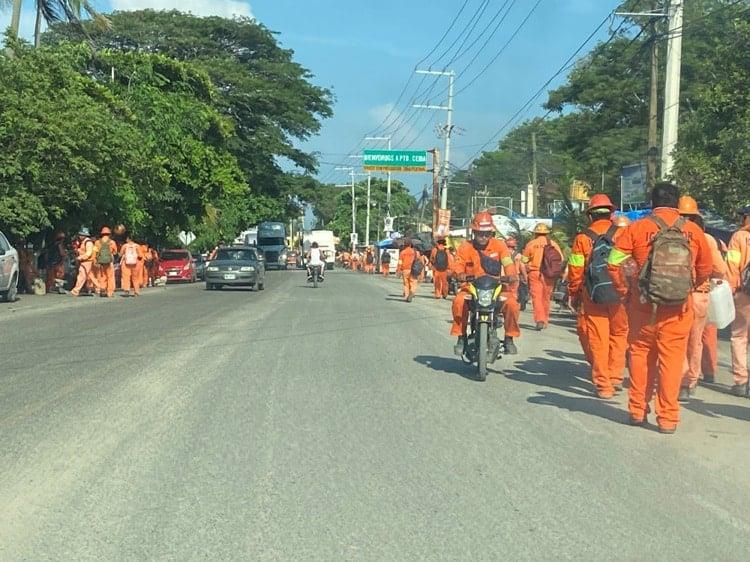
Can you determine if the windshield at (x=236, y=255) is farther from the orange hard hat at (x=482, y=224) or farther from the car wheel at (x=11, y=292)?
the orange hard hat at (x=482, y=224)

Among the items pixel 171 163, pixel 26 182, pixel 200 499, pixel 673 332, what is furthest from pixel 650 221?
pixel 171 163

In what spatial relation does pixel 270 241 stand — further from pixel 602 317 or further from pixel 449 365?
pixel 602 317

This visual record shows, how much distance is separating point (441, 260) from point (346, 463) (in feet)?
72.2

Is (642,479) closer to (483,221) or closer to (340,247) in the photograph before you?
(483,221)

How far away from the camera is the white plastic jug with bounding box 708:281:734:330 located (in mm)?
9812

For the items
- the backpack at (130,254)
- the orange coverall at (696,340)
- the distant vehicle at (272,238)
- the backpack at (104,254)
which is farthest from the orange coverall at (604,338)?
the distant vehicle at (272,238)

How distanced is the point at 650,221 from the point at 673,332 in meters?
1.00

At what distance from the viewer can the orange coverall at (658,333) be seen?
307 inches

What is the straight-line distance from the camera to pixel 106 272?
26.2m

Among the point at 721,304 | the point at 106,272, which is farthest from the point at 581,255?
the point at 106,272

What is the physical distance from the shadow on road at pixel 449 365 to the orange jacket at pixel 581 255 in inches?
65.6

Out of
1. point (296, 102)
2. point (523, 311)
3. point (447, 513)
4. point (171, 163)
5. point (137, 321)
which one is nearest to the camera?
point (447, 513)

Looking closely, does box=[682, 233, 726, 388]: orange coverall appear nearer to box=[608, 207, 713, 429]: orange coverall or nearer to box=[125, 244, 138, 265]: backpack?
box=[608, 207, 713, 429]: orange coverall

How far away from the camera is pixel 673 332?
7.79 metres
